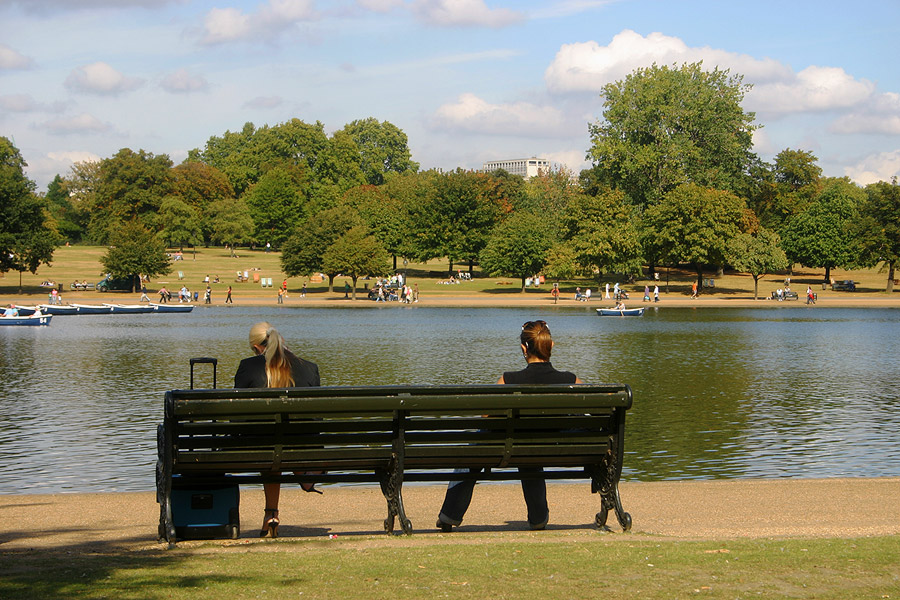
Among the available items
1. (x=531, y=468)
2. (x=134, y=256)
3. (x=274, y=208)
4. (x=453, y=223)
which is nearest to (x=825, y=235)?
(x=453, y=223)

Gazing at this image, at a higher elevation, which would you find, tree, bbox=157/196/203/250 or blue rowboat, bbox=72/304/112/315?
tree, bbox=157/196/203/250

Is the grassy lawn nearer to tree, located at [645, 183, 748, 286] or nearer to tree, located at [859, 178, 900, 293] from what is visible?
tree, located at [645, 183, 748, 286]

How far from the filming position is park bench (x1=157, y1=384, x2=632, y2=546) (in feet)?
24.1

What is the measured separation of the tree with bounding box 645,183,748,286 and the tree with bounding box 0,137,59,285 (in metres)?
57.3

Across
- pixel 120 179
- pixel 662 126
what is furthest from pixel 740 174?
pixel 120 179

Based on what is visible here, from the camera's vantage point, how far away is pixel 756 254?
8925 cm

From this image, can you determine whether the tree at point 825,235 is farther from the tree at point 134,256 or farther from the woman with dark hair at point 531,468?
the woman with dark hair at point 531,468

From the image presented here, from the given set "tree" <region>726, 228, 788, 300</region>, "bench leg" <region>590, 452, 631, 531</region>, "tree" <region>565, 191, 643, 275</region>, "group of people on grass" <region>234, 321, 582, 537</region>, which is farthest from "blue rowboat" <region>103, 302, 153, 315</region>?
"bench leg" <region>590, 452, 631, 531</region>

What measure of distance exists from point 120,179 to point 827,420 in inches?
5139

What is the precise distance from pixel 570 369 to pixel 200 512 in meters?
24.8

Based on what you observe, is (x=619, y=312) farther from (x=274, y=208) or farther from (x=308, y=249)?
(x=274, y=208)

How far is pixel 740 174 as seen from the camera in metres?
112

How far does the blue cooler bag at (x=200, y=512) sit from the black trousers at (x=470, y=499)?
1853 mm

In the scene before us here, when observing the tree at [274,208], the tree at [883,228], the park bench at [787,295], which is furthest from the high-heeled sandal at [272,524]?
the tree at [274,208]
